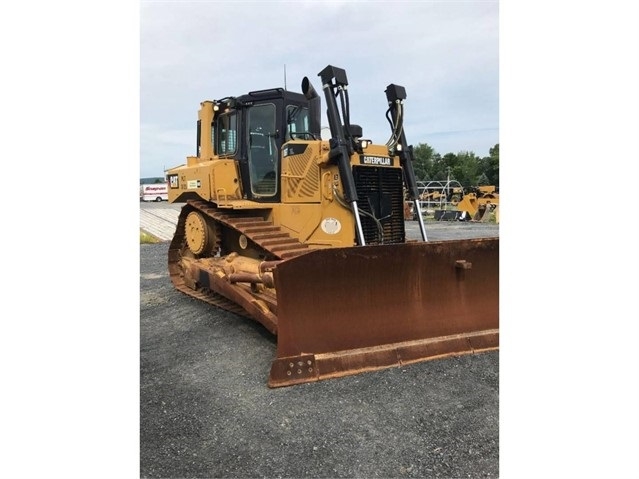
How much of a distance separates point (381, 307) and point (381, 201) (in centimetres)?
166

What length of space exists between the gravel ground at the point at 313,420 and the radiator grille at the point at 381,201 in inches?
69.1

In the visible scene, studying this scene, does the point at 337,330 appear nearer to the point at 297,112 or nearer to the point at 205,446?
the point at 205,446

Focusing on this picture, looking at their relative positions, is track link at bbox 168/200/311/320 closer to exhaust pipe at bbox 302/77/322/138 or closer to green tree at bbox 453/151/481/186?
exhaust pipe at bbox 302/77/322/138

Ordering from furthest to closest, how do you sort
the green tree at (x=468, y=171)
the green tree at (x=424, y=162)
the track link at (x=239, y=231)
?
the green tree at (x=424, y=162), the green tree at (x=468, y=171), the track link at (x=239, y=231)

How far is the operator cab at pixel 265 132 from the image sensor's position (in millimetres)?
5660

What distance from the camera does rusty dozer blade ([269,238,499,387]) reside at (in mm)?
3531

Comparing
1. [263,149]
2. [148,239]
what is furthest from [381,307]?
[148,239]

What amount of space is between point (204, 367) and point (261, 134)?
10.3ft

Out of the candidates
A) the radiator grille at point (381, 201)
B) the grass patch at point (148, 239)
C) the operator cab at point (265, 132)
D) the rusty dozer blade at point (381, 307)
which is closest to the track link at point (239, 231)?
the operator cab at point (265, 132)

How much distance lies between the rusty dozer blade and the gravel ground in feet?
0.44

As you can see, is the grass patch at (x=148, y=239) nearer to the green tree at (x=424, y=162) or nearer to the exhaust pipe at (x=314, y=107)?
the exhaust pipe at (x=314, y=107)

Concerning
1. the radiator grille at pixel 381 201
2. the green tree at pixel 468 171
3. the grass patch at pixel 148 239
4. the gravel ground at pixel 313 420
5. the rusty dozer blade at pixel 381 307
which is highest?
the green tree at pixel 468 171

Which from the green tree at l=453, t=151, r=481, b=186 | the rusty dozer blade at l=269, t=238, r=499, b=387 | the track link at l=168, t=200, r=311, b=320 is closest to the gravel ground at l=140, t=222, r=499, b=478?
the rusty dozer blade at l=269, t=238, r=499, b=387

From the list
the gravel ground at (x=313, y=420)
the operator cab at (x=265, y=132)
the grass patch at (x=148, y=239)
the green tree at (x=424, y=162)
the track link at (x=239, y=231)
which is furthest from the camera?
the green tree at (x=424, y=162)
